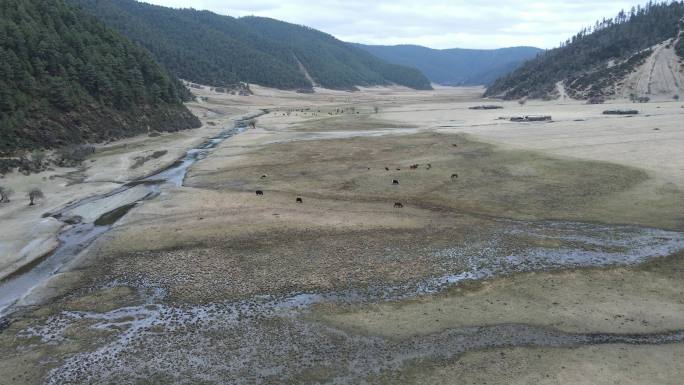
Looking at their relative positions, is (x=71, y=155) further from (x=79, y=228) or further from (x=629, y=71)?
(x=629, y=71)

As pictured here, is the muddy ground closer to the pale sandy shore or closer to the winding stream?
the winding stream

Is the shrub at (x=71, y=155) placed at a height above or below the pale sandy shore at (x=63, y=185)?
above

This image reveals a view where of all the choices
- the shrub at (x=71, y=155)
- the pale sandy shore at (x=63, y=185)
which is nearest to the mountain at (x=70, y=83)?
the shrub at (x=71, y=155)

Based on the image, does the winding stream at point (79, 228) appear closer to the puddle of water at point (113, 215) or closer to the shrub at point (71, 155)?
the puddle of water at point (113, 215)

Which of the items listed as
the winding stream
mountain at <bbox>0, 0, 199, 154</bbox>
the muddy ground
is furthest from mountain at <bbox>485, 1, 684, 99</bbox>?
the winding stream

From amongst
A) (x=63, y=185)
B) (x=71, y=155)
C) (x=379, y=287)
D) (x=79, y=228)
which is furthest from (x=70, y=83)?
(x=379, y=287)

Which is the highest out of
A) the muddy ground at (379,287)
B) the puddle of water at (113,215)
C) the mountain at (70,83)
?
the mountain at (70,83)
